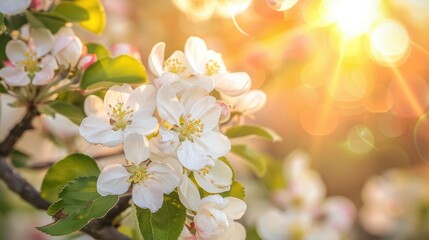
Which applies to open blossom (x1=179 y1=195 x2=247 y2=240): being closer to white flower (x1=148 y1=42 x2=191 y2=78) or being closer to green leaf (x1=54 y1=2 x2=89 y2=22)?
white flower (x1=148 y1=42 x2=191 y2=78)

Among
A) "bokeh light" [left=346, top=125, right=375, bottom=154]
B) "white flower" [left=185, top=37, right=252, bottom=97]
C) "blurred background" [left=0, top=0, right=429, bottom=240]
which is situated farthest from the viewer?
"bokeh light" [left=346, top=125, right=375, bottom=154]

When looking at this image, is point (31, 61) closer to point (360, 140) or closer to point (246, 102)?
point (246, 102)

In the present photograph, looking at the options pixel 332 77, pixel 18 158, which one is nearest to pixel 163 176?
pixel 18 158

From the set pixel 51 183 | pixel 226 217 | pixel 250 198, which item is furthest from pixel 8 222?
pixel 226 217

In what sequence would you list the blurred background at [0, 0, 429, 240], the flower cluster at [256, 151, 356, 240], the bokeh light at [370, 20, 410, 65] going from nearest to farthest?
the flower cluster at [256, 151, 356, 240] → the blurred background at [0, 0, 429, 240] → the bokeh light at [370, 20, 410, 65]

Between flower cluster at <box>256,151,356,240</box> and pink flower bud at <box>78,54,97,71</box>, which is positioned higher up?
pink flower bud at <box>78,54,97,71</box>

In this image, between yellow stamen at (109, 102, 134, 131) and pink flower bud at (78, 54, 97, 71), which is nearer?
yellow stamen at (109, 102, 134, 131)

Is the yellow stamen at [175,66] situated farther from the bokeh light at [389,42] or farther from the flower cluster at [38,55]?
the bokeh light at [389,42]

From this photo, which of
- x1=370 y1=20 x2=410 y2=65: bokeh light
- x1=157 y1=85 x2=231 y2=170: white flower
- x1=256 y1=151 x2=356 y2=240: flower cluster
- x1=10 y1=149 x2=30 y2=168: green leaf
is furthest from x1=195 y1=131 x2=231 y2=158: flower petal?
x1=370 y1=20 x2=410 y2=65: bokeh light
